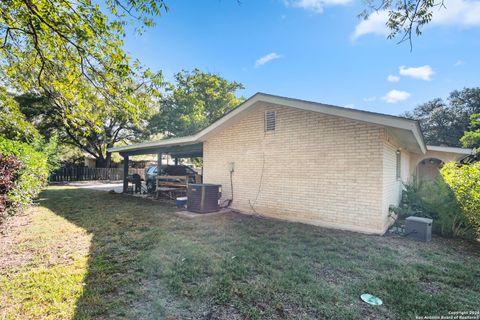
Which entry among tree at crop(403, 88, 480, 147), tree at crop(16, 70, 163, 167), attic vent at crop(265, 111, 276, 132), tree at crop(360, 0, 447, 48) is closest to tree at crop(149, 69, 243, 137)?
tree at crop(16, 70, 163, 167)

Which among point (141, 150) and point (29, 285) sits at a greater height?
point (141, 150)

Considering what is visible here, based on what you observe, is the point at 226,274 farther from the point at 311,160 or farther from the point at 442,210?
the point at 442,210

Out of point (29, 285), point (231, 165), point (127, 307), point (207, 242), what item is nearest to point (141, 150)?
point (231, 165)

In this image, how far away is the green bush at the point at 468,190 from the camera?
4781mm

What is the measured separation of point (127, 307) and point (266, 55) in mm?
11144

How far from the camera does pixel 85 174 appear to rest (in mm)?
22562

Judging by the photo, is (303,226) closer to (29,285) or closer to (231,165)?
(231,165)

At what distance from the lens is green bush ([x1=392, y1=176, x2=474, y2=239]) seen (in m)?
5.45

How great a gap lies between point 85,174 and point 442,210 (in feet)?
87.5

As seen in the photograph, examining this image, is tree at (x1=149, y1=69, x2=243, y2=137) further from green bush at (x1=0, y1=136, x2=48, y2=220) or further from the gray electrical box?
the gray electrical box

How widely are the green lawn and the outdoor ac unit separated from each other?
78.1 inches

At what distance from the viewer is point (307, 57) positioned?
32.8ft

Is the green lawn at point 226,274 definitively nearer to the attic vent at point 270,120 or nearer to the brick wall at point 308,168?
the brick wall at point 308,168

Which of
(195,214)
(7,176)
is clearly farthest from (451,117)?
(7,176)
